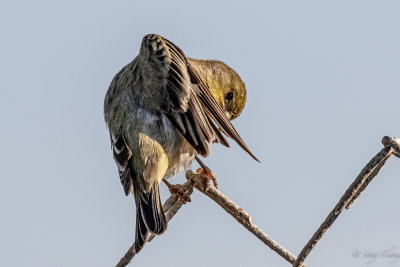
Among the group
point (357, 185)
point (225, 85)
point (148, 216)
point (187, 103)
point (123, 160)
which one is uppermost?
point (225, 85)

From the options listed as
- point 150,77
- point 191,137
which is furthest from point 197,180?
point 150,77

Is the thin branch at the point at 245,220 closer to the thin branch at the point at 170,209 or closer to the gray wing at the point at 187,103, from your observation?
the thin branch at the point at 170,209

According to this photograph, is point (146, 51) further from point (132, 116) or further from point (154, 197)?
point (154, 197)

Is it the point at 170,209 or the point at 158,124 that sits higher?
the point at 158,124

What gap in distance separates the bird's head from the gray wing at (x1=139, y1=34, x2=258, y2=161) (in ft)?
3.21

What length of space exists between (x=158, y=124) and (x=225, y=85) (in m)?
1.60

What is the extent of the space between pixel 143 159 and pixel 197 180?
45.2 inches

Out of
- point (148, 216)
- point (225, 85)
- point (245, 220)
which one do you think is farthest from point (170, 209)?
point (225, 85)

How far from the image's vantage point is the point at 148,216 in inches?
161

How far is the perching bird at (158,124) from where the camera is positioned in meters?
4.33

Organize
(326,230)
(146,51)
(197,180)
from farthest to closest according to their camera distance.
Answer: (146,51), (197,180), (326,230)

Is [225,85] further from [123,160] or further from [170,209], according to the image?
[170,209]

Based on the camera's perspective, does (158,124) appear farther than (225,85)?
No

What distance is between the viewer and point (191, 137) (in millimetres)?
4258
